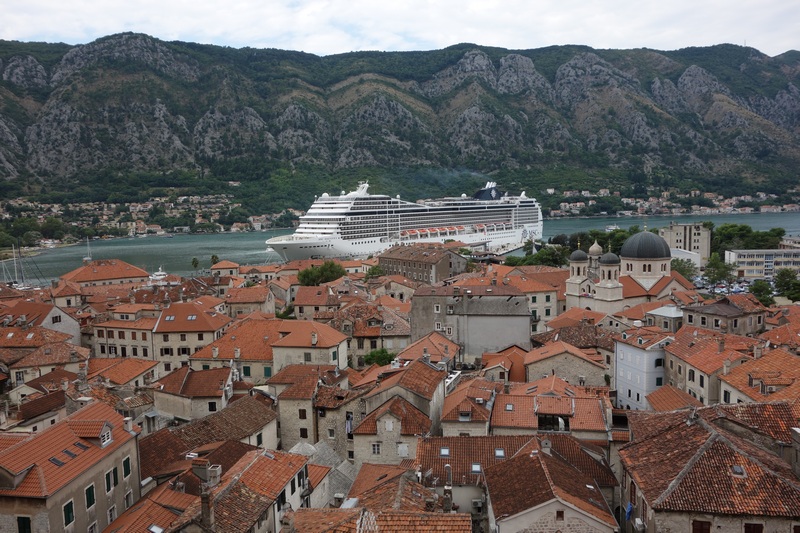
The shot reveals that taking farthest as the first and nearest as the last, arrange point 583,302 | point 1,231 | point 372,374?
point 1,231 → point 583,302 → point 372,374

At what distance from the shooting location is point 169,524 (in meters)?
14.9

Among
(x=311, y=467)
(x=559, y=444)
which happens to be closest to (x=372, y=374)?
(x=311, y=467)

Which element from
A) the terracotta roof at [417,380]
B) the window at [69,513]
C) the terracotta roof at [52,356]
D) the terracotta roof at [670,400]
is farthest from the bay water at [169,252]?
the window at [69,513]

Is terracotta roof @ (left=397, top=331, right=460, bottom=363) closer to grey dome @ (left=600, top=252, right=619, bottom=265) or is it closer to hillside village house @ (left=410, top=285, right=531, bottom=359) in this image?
hillside village house @ (left=410, top=285, right=531, bottom=359)

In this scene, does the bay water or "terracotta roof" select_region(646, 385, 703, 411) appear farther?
the bay water

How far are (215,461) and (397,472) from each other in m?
5.32

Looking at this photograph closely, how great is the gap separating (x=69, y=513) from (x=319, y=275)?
166ft

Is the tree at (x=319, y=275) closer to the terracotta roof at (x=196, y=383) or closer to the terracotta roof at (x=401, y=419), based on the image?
the terracotta roof at (x=196, y=383)

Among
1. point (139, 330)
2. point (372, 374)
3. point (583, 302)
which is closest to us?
point (372, 374)

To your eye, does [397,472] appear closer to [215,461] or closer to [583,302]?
[215,461]

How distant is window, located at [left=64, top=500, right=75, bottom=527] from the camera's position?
49.3ft

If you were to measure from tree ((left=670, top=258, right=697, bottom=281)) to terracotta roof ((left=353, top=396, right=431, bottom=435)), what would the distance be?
172ft

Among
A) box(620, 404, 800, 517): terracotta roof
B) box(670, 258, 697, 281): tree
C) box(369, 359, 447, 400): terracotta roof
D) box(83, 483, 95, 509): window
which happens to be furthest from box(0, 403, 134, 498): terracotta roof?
box(670, 258, 697, 281): tree

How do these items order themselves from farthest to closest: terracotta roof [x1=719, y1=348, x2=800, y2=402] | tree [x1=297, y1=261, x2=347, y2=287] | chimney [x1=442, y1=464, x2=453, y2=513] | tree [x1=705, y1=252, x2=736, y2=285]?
tree [x1=705, y1=252, x2=736, y2=285] → tree [x1=297, y1=261, x2=347, y2=287] → terracotta roof [x1=719, y1=348, x2=800, y2=402] → chimney [x1=442, y1=464, x2=453, y2=513]
